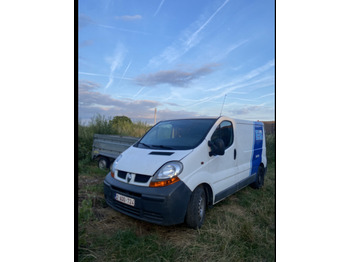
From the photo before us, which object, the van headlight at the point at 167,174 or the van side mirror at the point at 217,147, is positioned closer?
the van headlight at the point at 167,174

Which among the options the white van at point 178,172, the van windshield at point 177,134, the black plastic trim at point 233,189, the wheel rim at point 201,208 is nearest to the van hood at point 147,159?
the white van at point 178,172

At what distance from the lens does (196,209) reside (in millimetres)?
1716

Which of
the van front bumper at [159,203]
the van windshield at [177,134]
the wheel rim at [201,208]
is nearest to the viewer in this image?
the van front bumper at [159,203]

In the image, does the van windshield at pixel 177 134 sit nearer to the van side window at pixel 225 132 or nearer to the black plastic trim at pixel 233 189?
the van side window at pixel 225 132

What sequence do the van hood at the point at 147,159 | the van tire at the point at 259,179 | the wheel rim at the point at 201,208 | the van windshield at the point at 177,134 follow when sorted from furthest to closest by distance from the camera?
the van tire at the point at 259,179 → the van windshield at the point at 177,134 → the wheel rim at the point at 201,208 → the van hood at the point at 147,159

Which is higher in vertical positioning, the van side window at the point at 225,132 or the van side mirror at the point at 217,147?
the van side window at the point at 225,132

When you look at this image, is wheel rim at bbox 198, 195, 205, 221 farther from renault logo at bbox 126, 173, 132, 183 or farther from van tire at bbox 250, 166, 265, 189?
van tire at bbox 250, 166, 265, 189

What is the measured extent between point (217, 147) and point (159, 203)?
84 cm

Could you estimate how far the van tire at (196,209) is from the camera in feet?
5.52

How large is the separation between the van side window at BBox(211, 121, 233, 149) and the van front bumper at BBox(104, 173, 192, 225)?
2.74 feet

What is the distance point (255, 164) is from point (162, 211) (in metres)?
2.02

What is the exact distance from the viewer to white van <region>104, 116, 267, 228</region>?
1.57 meters

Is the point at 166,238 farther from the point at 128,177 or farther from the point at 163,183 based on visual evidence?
the point at 128,177
